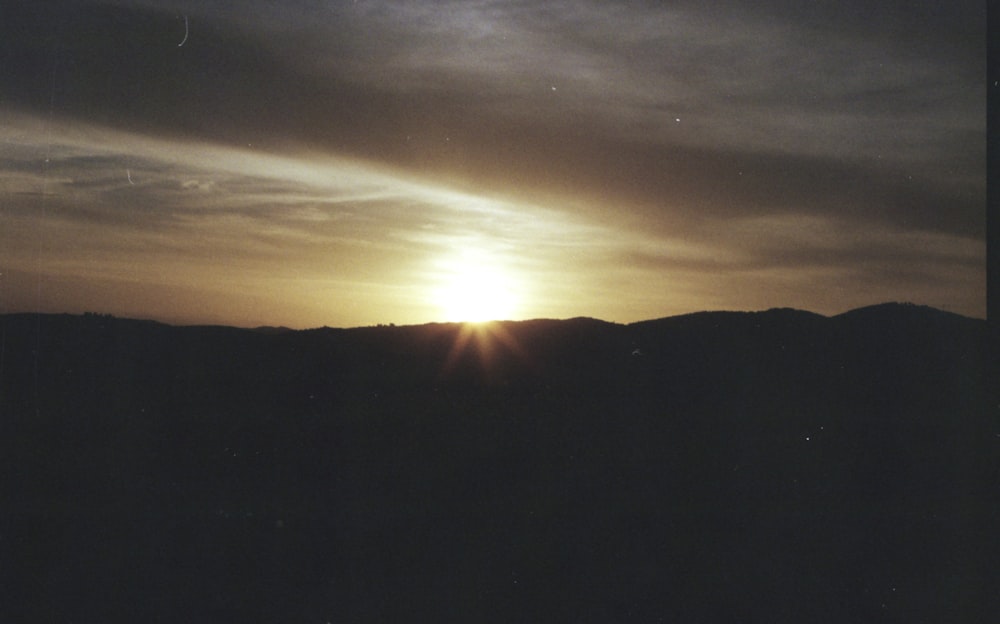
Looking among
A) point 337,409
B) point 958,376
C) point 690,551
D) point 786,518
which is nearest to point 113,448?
point 337,409

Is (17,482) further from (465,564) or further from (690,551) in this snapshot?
(690,551)

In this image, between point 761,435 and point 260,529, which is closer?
point 260,529

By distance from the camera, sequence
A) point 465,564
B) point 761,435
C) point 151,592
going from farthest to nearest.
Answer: point 761,435, point 465,564, point 151,592

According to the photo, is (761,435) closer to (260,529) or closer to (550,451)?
(550,451)

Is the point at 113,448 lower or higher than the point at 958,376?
lower

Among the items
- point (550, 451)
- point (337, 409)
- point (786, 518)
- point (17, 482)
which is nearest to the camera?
point (786, 518)

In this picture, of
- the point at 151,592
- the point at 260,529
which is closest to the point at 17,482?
the point at 260,529
